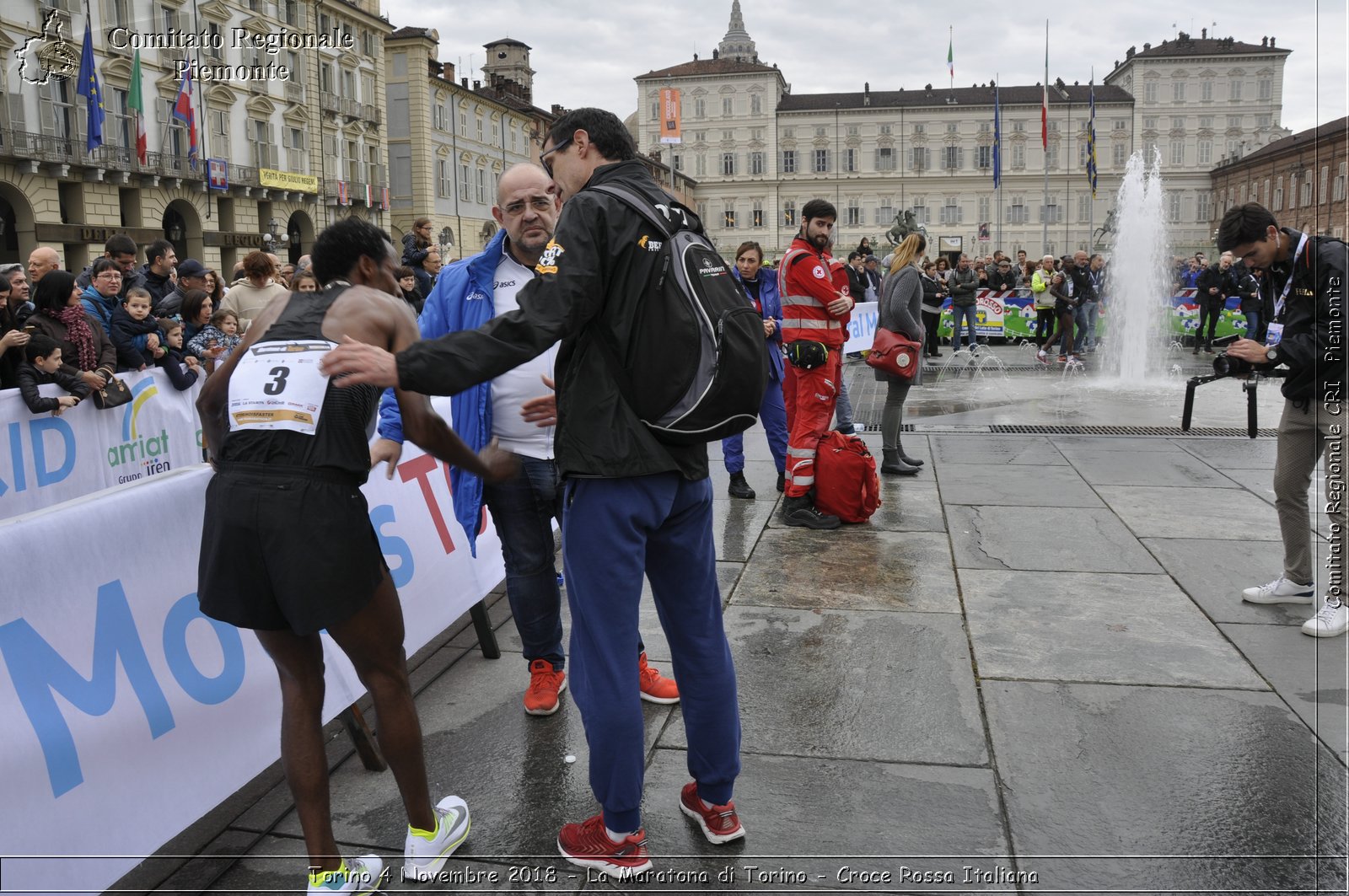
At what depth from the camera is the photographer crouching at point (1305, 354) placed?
4523mm

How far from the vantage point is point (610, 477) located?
263 cm

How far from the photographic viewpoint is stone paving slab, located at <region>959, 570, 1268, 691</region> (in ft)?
13.8

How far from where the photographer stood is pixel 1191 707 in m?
3.86

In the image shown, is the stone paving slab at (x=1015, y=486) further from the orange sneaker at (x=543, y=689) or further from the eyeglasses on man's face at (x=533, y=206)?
the eyeglasses on man's face at (x=533, y=206)

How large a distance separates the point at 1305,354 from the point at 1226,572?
1.46 meters

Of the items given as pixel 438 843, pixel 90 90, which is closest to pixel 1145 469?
pixel 438 843

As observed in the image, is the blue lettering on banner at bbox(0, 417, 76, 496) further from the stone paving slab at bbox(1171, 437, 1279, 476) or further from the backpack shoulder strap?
the stone paving slab at bbox(1171, 437, 1279, 476)

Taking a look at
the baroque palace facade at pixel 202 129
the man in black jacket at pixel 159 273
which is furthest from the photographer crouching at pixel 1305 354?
the baroque palace facade at pixel 202 129

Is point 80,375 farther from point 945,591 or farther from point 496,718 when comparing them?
point 945,591

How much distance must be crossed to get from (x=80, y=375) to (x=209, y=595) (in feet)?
19.7

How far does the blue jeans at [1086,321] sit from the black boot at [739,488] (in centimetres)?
1405

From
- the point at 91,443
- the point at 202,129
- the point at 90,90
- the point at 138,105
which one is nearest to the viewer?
the point at 91,443

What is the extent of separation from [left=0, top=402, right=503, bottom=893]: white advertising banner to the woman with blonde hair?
5.50 metres

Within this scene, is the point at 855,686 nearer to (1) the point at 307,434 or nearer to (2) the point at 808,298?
(1) the point at 307,434
